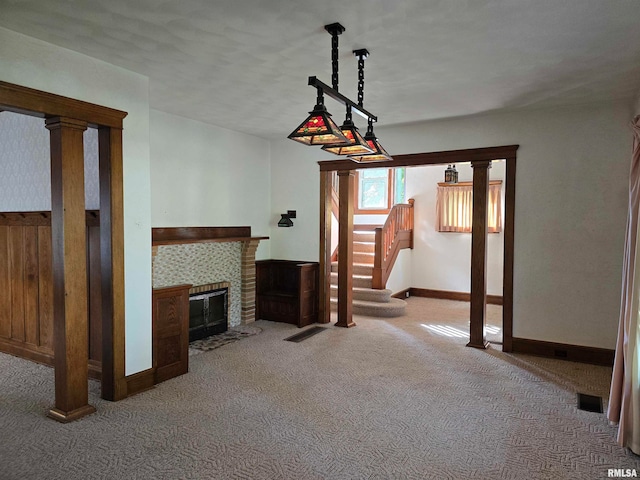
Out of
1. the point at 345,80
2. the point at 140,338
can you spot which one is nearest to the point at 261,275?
the point at 140,338

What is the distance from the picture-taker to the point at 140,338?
374cm

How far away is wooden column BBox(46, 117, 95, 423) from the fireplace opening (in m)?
2.07

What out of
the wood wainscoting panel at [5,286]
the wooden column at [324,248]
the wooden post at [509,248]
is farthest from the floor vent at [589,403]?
the wood wainscoting panel at [5,286]

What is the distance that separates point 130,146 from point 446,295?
6670 mm

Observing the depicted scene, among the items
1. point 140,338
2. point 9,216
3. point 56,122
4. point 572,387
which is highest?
point 56,122

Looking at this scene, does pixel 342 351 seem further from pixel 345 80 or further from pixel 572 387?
pixel 345 80

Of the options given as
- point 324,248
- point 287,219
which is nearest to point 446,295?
point 324,248

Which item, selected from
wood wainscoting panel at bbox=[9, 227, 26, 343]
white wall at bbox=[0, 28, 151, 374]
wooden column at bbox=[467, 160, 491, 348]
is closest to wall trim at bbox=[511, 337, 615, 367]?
wooden column at bbox=[467, 160, 491, 348]

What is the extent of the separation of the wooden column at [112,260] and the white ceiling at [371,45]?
73cm

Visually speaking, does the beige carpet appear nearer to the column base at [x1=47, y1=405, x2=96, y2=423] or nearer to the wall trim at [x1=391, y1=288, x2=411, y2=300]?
the column base at [x1=47, y1=405, x2=96, y2=423]

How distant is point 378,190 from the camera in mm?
9773

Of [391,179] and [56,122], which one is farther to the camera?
[391,179]

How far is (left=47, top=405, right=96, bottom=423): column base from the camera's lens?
10.3 feet

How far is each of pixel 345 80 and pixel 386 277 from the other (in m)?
4.39
